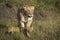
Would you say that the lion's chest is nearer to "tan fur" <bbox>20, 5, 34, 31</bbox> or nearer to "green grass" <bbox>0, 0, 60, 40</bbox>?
"tan fur" <bbox>20, 5, 34, 31</bbox>

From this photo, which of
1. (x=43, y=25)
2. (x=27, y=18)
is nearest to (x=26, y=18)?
(x=27, y=18)

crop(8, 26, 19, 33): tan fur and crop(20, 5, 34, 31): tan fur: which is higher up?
crop(20, 5, 34, 31): tan fur

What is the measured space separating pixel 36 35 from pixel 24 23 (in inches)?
18.0

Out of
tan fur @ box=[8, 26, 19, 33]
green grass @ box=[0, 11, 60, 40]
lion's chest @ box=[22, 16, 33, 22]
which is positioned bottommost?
green grass @ box=[0, 11, 60, 40]

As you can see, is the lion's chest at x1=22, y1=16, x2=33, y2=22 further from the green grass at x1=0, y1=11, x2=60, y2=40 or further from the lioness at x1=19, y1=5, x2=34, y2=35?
the green grass at x1=0, y1=11, x2=60, y2=40

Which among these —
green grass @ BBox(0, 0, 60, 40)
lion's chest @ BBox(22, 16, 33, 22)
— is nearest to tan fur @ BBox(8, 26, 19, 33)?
green grass @ BBox(0, 0, 60, 40)

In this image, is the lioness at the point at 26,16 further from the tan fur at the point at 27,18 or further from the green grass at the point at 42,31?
the green grass at the point at 42,31

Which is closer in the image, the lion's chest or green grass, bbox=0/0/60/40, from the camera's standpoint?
the lion's chest

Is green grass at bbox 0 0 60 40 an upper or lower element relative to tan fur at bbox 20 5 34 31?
lower

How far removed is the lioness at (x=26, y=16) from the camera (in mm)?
5323

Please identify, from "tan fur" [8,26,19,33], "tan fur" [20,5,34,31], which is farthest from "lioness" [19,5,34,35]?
"tan fur" [8,26,19,33]

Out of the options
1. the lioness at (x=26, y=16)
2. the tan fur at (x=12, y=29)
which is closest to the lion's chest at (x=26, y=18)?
the lioness at (x=26, y=16)

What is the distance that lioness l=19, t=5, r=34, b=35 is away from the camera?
17.5ft

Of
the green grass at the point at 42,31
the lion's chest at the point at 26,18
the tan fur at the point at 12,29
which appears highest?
the lion's chest at the point at 26,18
